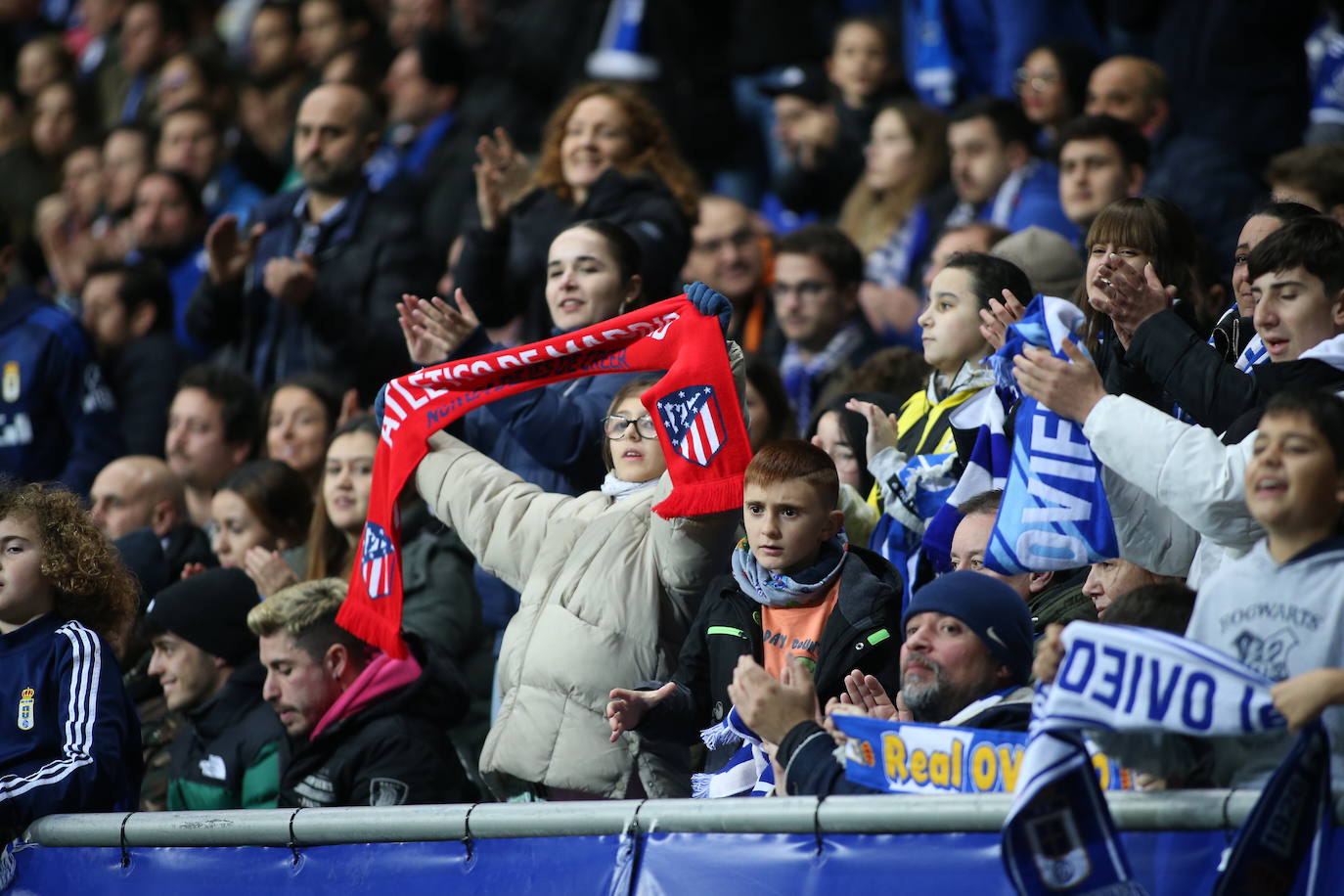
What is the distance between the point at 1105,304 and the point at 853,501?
142 cm

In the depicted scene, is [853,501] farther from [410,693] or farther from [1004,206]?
[1004,206]

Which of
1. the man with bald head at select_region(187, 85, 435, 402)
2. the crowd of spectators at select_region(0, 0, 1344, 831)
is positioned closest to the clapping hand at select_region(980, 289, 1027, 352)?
the crowd of spectators at select_region(0, 0, 1344, 831)

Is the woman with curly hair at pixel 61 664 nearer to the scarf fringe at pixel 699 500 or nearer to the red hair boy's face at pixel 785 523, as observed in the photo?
the scarf fringe at pixel 699 500

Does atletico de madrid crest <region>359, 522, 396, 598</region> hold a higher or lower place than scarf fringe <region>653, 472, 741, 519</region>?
lower

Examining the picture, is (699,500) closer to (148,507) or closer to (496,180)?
(496,180)

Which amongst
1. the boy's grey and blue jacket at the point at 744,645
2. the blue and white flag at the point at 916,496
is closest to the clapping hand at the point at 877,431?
the blue and white flag at the point at 916,496

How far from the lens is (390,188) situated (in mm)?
9797

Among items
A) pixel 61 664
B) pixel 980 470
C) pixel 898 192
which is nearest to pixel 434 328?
pixel 61 664

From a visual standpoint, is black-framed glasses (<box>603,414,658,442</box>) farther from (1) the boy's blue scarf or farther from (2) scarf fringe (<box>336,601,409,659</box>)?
(2) scarf fringe (<box>336,601,409,659</box>)

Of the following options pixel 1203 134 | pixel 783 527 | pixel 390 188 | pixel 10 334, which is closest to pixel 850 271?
pixel 1203 134

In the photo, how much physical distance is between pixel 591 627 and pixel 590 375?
813mm

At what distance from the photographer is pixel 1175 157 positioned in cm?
840

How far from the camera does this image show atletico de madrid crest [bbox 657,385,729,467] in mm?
5379

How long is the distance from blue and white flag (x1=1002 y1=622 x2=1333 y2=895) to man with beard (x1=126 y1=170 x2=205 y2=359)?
8395 mm
